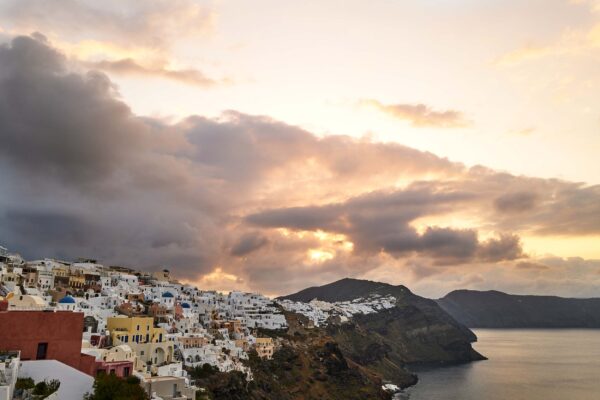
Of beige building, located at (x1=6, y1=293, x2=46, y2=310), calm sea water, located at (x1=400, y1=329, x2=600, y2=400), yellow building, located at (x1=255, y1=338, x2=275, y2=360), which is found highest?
beige building, located at (x1=6, y1=293, x2=46, y2=310)

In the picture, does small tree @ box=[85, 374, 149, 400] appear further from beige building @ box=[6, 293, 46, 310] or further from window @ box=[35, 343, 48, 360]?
beige building @ box=[6, 293, 46, 310]

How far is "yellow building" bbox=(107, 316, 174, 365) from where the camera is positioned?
6488 cm

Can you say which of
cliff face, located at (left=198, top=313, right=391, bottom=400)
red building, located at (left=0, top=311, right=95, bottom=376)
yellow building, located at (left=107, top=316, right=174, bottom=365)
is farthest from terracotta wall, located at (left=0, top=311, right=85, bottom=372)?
cliff face, located at (left=198, top=313, right=391, bottom=400)

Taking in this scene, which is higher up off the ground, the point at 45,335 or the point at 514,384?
the point at 45,335

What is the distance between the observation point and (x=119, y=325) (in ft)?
222

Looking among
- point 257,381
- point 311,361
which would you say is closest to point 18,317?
point 257,381

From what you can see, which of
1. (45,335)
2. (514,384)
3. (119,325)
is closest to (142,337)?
(119,325)

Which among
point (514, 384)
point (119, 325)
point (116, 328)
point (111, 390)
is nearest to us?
point (111, 390)

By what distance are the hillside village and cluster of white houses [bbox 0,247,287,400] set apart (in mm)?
96

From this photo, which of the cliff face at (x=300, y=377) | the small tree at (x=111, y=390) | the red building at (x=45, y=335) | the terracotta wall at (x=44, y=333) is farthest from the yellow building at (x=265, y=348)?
the small tree at (x=111, y=390)

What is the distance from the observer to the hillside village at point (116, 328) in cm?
3820

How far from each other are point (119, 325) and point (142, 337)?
3.85 meters

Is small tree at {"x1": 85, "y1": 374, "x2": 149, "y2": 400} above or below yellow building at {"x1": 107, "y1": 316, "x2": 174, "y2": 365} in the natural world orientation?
below

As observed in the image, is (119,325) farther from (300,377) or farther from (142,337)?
(300,377)
